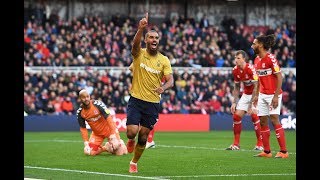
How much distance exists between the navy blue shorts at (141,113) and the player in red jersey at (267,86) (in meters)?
3.79

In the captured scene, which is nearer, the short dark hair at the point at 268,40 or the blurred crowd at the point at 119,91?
the short dark hair at the point at 268,40

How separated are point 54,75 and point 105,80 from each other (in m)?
2.23

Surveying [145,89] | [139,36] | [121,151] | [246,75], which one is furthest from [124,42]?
[139,36]

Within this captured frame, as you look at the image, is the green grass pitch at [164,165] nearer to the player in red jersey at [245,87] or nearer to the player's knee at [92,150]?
the player's knee at [92,150]

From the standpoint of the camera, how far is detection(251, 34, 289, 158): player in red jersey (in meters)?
16.5

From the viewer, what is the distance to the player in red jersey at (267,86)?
648 inches

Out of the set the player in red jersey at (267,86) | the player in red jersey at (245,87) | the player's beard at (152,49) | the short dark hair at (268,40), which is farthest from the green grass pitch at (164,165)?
the short dark hair at (268,40)

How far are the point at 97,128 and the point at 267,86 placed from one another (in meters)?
4.10

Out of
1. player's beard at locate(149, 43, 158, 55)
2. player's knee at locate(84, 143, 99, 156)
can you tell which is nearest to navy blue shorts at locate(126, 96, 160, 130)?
player's beard at locate(149, 43, 158, 55)
